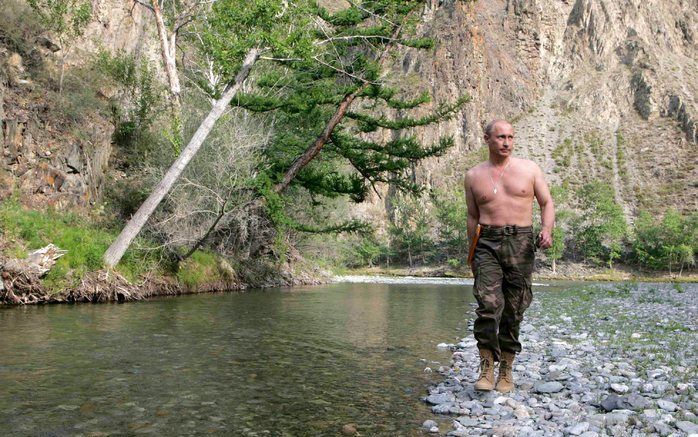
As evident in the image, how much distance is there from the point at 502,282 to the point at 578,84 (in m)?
125

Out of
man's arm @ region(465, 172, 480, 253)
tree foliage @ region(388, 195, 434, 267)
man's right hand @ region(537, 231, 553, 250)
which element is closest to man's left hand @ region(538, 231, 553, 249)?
man's right hand @ region(537, 231, 553, 250)

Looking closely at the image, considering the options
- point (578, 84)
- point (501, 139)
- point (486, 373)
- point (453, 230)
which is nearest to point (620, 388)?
point (486, 373)

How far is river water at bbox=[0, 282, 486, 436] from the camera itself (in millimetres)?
4195

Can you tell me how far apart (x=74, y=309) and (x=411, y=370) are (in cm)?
841

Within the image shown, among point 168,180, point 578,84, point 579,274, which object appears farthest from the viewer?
point 578,84

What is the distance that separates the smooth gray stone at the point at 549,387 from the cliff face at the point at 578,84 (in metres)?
95.8

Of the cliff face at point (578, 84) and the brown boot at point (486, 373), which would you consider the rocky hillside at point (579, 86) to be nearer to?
the cliff face at point (578, 84)

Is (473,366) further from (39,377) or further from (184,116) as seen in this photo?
(184,116)

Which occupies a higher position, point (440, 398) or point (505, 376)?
point (505, 376)

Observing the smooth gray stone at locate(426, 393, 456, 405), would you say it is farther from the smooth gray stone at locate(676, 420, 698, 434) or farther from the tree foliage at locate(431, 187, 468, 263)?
the tree foliage at locate(431, 187, 468, 263)

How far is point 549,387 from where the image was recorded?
518 centimetres

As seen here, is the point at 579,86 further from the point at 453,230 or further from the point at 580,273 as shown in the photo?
the point at 580,273

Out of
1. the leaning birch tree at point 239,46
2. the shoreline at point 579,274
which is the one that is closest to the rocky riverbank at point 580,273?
the shoreline at point 579,274

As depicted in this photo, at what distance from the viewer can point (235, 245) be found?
2098 centimetres
